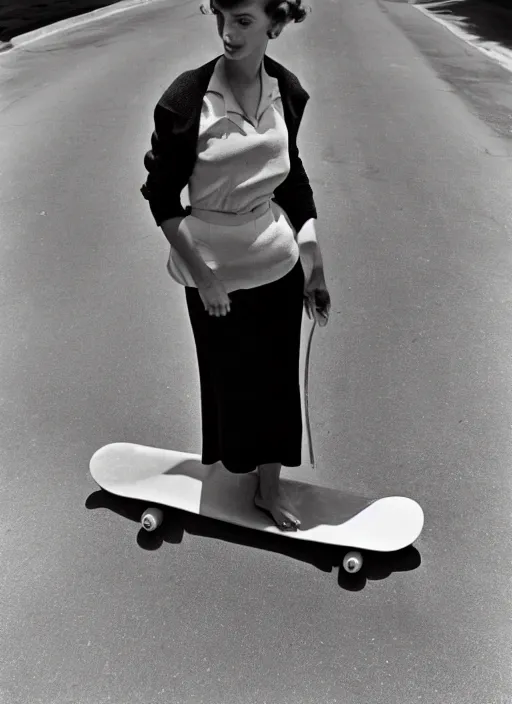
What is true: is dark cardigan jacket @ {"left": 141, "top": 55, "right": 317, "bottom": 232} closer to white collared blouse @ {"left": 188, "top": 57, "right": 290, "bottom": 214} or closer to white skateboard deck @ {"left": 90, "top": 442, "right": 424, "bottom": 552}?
white collared blouse @ {"left": 188, "top": 57, "right": 290, "bottom": 214}

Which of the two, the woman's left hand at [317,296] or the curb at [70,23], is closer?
the woman's left hand at [317,296]

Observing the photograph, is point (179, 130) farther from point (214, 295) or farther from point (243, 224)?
point (214, 295)

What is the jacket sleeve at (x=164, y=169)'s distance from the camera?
2.09 meters

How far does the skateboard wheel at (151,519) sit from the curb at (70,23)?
8.95 m

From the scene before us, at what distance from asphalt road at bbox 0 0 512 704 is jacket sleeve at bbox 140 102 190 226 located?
4.23 ft

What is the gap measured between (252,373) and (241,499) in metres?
0.64

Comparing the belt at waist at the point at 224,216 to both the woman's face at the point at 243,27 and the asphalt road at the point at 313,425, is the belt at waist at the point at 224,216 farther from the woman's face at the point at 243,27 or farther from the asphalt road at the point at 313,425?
the asphalt road at the point at 313,425

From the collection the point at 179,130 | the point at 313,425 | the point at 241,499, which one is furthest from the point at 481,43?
the point at 179,130

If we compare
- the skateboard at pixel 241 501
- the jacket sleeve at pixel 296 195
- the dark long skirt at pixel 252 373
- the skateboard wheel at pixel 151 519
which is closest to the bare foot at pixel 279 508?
the skateboard at pixel 241 501

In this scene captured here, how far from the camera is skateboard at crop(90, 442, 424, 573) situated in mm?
2719

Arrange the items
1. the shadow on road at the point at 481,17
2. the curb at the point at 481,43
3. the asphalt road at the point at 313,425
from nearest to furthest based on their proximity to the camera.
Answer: the asphalt road at the point at 313,425
the curb at the point at 481,43
the shadow on road at the point at 481,17

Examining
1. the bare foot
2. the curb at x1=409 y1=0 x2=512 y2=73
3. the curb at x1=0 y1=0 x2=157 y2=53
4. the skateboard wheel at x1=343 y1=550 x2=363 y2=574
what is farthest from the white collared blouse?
the curb at x1=0 y1=0 x2=157 y2=53

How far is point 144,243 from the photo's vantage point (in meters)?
5.03

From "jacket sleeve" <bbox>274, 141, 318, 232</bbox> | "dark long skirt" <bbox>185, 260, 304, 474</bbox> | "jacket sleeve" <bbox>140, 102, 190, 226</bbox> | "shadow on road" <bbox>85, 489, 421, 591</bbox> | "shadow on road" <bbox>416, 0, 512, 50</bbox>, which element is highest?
"jacket sleeve" <bbox>140, 102, 190, 226</bbox>
